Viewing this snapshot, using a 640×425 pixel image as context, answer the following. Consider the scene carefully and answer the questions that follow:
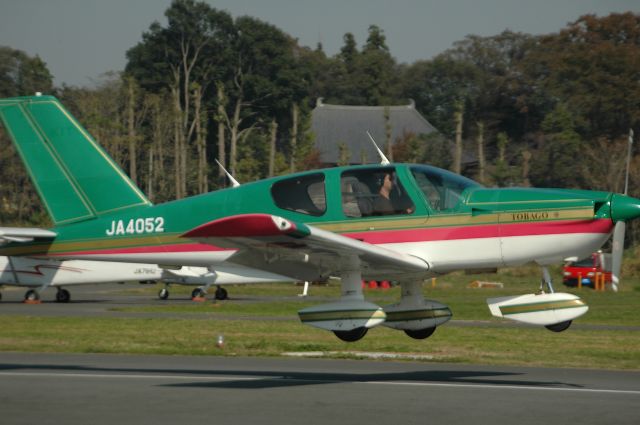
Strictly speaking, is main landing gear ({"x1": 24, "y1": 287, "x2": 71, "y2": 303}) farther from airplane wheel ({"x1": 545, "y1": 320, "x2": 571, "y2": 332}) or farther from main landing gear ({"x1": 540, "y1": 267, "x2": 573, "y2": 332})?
airplane wheel ({"x1": 545, "y1": 320, "x2": 571, "y2": 332})

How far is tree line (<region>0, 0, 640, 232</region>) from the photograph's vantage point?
5059 centimetres

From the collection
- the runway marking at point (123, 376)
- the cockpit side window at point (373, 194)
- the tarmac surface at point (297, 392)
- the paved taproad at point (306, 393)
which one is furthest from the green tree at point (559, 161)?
the cockpit side window at point (373, 194)

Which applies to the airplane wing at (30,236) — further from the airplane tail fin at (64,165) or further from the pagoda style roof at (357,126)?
the pagoda style roof at (357,126)

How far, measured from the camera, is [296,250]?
11.9 m

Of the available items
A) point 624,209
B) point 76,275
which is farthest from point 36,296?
point 624,209

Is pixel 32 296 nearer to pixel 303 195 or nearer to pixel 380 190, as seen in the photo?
pixel 303 195

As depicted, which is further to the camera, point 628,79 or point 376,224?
point 628,79

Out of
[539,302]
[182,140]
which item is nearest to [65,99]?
[182,140]

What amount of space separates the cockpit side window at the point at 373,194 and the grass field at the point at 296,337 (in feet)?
19.7

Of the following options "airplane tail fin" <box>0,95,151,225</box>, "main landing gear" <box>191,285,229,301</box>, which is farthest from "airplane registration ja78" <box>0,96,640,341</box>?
"main landing gear" <box>191,285,229,301</box>

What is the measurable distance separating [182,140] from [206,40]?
24.3 m

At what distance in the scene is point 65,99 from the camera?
209 feet

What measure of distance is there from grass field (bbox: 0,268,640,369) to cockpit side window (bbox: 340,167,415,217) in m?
5.99

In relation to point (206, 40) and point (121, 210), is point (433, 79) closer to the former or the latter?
point (206, 40)
